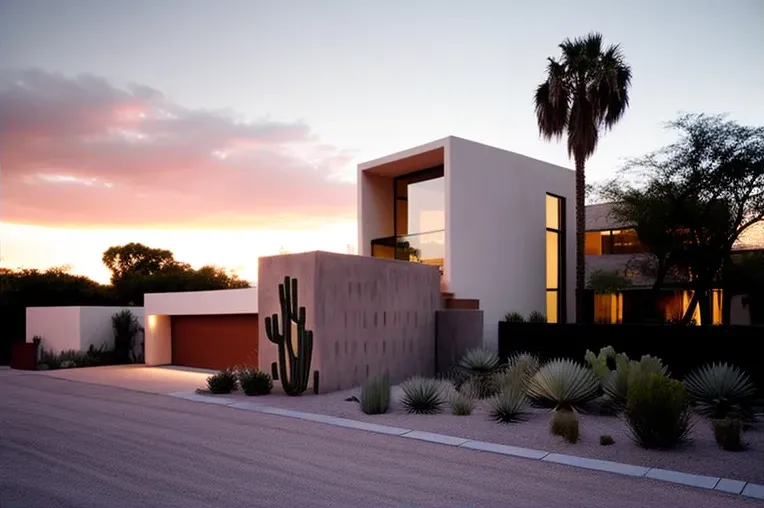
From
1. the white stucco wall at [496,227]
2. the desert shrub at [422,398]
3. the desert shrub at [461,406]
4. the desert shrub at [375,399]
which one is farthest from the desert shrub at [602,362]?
the white stucco wall at [496,227]

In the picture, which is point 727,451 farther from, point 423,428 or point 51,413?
point 51,413

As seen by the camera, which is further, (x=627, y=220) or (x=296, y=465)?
(x=627, y=220)

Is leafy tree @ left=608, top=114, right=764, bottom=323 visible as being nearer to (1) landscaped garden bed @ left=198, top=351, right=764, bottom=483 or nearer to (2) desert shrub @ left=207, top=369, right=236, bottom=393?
(1) landscaped garden bed @ left=198, top=351, right=764, bottom=483

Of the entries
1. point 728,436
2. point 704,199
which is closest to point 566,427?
point 728,436

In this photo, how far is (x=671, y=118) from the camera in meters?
23.1

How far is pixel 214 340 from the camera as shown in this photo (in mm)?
22797

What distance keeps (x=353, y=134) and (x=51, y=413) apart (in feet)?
43.4

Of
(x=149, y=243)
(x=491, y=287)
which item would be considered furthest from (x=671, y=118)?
(x=149, y=243)

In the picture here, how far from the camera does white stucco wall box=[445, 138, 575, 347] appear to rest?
19719 mm

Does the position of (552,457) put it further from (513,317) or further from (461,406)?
(513,317)

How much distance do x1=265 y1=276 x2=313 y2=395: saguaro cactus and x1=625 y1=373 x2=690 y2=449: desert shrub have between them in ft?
24.8

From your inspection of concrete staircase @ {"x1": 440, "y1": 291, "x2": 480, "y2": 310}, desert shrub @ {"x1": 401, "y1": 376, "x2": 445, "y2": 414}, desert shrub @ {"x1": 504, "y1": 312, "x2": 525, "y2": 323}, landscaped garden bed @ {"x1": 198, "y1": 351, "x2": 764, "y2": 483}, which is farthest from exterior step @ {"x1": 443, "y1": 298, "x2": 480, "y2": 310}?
desert shrub @ {"x1": 401, "y1": 376, "x2": 445, "y2": 414}

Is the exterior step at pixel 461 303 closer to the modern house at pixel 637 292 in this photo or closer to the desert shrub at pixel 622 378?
the desert shrub at pixel 622 378

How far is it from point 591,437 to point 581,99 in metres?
14.4
